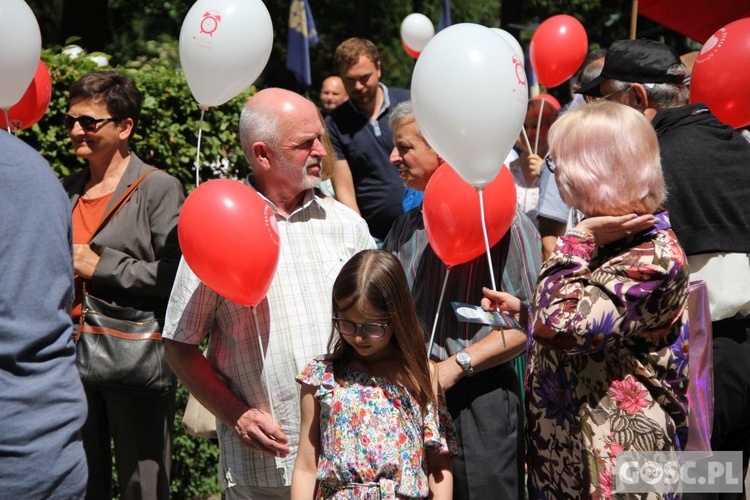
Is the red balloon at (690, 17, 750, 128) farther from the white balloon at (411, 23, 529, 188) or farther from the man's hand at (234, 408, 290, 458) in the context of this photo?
the man's hand at (234, 408, 290, 458)

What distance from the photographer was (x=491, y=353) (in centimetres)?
335

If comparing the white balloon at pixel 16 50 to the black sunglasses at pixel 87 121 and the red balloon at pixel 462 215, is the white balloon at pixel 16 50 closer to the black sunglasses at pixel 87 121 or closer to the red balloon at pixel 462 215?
Answer: the black sunglasses at pixel 87 121

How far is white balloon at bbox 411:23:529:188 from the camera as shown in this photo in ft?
10.2

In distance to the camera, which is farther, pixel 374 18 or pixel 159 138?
pixel 374 18

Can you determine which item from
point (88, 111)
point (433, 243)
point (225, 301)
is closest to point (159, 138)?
point (88, 111)

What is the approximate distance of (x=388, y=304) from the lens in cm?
308

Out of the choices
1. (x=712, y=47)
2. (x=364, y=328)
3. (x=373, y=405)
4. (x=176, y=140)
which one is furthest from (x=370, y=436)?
(x=176, y=140)

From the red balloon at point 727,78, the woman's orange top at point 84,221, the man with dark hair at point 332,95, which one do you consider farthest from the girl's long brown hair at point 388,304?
the man with dark hair at point 332,95

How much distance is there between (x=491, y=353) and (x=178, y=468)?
2.80 metres

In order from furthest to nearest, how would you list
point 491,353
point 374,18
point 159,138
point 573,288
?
point 374,18 → point 159,138 → point 491,353 → point 573,288

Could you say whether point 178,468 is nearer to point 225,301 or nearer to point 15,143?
point 225,301

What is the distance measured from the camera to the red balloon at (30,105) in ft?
14.6

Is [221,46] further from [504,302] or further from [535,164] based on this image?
[535,164]

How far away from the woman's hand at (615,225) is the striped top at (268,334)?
116 centimetres
